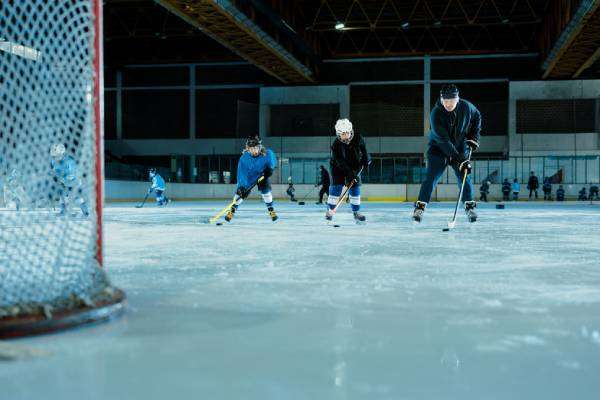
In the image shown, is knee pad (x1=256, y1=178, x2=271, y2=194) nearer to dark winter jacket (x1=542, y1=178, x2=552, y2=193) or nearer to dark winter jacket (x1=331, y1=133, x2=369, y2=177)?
dark winter jacket (x1=331, y1=133, x2=369, y2=177)

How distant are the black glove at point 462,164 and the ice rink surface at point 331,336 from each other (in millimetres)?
2536

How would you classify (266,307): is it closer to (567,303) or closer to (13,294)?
(13,294)

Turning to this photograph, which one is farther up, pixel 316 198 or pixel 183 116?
pixel 183 116

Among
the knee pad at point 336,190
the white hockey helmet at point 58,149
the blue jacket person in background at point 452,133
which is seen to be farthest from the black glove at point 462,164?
the white hockey helmet at point 58,149

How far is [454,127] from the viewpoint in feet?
22.5

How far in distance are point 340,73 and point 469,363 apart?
89.8 feet

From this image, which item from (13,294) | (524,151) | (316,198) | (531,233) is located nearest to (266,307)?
(13,294)

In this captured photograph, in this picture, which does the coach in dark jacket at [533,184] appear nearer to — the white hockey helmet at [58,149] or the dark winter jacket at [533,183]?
the dark winter jacket at [533,183]

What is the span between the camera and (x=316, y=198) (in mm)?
25688

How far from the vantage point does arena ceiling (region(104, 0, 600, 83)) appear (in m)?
16.4

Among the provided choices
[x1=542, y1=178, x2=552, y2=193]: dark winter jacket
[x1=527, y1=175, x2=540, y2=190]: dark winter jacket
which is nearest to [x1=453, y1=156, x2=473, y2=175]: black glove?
[x1=527, y1=175, x2=540, y2=190]: dark winter jacket

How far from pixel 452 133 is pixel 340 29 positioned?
623 inches

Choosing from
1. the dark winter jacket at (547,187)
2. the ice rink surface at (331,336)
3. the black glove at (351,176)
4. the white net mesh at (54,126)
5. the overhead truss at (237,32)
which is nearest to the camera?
the ice rink surface at (331,336)

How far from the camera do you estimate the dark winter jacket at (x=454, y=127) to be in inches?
A: 269
